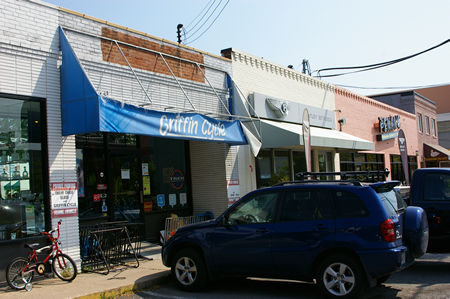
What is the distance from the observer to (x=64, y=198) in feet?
29.8

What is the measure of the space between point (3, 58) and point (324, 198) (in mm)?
6063

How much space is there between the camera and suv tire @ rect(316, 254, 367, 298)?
641 centimetres

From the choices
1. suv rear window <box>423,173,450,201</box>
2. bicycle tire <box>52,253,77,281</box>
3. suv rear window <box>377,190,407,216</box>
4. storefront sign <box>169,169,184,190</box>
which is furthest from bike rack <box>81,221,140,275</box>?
suv rear window <box>423,173,450,201</box>

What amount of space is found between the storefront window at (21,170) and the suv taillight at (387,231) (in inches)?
240

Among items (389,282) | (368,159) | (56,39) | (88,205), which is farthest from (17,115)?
(368,159)

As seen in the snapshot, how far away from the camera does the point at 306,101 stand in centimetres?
1847

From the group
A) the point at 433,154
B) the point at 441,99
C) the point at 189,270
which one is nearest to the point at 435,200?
the point at 189,270

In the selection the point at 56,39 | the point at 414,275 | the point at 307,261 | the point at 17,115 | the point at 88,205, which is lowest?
the point at 414,275

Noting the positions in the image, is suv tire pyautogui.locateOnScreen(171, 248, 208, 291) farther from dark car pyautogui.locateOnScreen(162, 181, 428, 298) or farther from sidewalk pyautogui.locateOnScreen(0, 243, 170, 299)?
sidewalk pyautogui.locateOnScreen(0, 243, 170, 299)

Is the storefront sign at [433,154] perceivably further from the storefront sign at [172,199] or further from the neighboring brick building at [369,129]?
the storefront sign at [172,199]

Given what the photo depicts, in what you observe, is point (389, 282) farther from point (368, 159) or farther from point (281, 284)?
point (368, 159)

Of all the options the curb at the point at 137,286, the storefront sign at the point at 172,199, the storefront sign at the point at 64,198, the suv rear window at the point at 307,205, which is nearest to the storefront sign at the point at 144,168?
the storefront sign at the point at 172,199

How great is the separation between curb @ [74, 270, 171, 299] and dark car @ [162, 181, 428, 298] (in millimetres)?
529

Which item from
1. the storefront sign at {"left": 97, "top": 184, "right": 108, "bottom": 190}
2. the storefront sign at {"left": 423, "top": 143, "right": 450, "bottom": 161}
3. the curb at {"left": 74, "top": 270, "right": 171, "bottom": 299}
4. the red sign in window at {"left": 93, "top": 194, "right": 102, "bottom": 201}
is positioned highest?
the storefront sign at {"left": 423, "top": 143, "right": 450, "bottom": 161}
